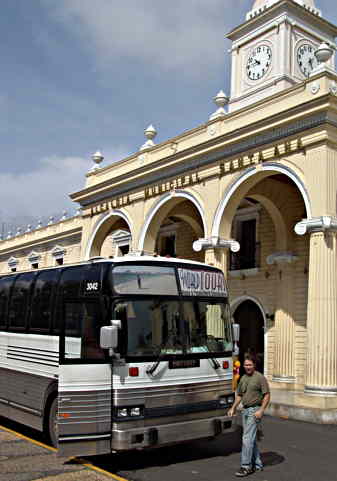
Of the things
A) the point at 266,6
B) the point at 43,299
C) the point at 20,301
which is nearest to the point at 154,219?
the point at 266,6

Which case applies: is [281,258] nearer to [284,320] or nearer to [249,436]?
[284,320]

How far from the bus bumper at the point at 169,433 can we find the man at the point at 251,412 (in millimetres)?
731

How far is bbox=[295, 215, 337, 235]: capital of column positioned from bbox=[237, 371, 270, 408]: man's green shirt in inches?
235

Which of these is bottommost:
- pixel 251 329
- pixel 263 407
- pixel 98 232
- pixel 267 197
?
pixel 263 407

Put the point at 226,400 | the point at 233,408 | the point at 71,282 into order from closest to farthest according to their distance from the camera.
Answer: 1. the point at 233,408
2. the point at 226,400
3. the point at 71,282

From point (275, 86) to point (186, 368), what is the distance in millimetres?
12681

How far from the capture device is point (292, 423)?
11.7 meters

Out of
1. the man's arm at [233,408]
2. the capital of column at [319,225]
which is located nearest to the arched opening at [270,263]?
the capital of column at [319,225]

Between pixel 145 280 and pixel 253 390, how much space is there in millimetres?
2108

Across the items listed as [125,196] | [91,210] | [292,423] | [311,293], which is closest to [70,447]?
[292,423]

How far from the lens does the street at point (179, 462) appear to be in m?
7.06

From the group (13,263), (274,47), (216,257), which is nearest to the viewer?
(216,257)

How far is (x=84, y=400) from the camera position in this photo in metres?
7.34

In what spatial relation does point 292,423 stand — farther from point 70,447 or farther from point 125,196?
point 125,196
